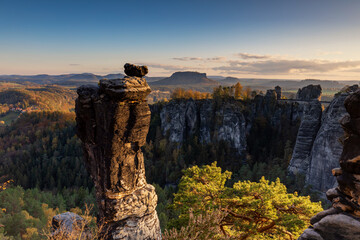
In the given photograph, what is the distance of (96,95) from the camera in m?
8.94

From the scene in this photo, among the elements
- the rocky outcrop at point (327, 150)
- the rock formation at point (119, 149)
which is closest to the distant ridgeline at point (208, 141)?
the rocky outcrop at point (327, 150)

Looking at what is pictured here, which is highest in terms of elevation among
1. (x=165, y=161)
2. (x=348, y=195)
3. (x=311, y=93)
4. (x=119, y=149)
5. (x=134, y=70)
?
(x=311, y=93)

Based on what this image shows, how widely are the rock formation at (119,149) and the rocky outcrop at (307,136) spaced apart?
48.1 m

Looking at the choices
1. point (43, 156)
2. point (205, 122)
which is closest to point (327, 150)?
point (205, 122)

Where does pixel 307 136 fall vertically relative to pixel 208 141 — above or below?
above

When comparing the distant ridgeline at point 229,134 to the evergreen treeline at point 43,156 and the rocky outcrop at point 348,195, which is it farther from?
the rocky outcrop at point 348,195

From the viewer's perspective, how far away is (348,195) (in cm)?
800

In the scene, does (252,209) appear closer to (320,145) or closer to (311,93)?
(320,145)

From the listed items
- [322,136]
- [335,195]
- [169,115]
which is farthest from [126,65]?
[169,115]

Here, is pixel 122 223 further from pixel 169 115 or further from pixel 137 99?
pixel 169 115

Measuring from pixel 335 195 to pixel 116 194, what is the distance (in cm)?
1011

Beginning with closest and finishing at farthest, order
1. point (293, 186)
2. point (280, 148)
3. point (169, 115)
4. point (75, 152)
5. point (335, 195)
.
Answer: point (335, 195) → point (293, 186) → point (280, 148) → point (169, 115) → point (75, 152)

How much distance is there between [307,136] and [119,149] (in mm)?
50677

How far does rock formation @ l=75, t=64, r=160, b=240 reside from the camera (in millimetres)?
8781
